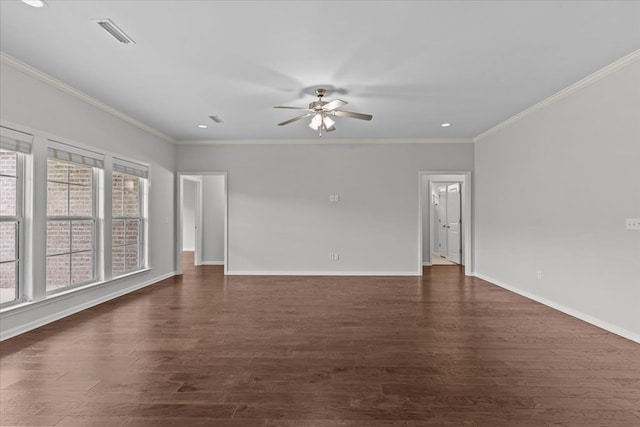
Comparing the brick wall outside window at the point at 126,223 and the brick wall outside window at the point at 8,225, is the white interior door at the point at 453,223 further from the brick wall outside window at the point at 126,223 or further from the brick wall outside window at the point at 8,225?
the brick wall outside window at the point at 8,225

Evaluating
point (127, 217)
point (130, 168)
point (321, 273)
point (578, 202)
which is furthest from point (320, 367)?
point (130, 168)

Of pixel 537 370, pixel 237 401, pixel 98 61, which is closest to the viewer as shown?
pixel 237 401

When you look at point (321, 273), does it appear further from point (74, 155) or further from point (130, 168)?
point (74, 155)

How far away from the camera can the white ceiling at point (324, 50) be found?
232cm

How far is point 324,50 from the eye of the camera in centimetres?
286

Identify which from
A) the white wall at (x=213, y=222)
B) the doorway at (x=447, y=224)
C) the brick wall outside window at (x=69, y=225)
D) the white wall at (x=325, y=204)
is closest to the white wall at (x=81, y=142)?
the brick wall outside window at (x=69, y=225)

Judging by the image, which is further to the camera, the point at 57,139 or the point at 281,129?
the point at 281,129

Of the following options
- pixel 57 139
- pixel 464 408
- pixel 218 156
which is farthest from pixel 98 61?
pixel 464 408

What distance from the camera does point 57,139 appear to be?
11.7 ft

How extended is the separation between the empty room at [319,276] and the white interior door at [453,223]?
1.76 metres

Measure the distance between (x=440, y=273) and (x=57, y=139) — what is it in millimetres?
6559

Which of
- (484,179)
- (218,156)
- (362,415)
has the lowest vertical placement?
(362,415)

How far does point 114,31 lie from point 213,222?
578 cm

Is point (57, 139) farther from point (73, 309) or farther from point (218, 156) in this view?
point (218, 156)
